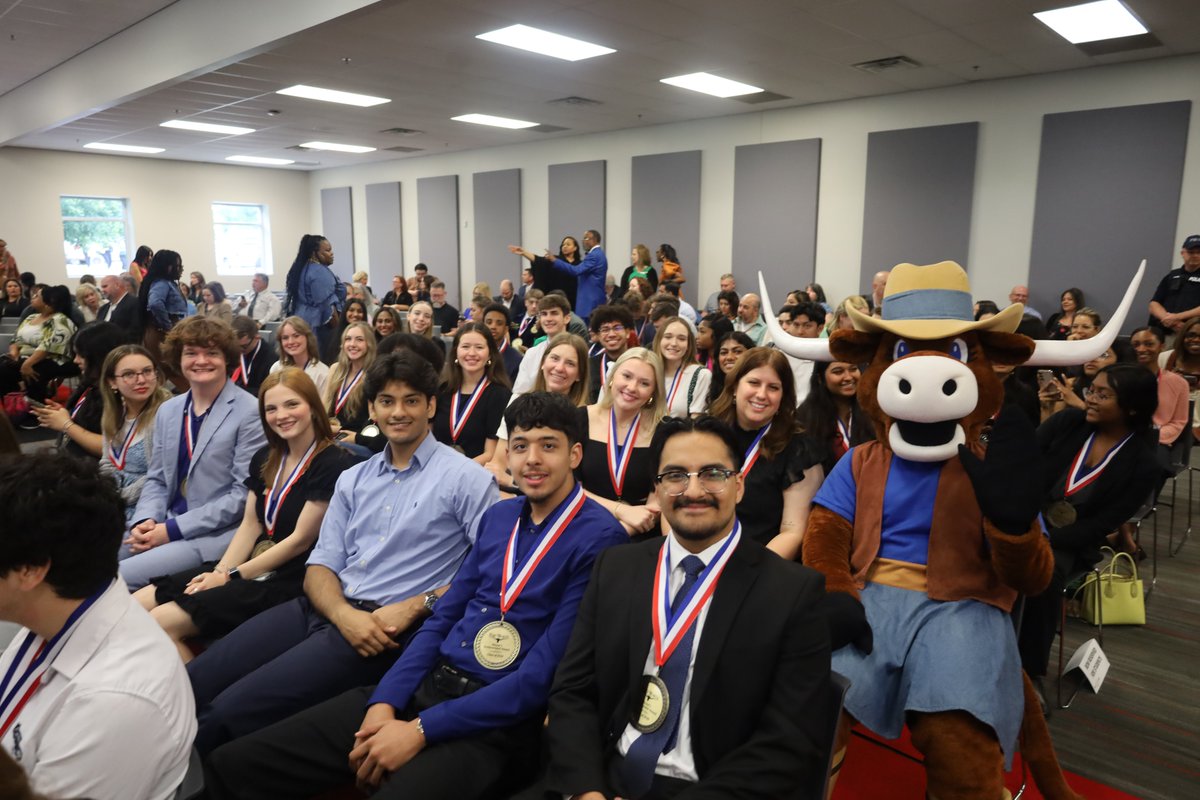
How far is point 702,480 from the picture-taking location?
1676 mm

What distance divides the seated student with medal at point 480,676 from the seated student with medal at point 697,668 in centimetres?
21

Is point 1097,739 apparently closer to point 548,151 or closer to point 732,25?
point 732,25

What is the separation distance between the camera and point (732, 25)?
5984 millimetres

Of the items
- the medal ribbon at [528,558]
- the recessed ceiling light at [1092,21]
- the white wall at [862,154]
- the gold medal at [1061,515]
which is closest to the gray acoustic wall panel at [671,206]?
the white wall at [862,154]

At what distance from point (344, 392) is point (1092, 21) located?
619cm

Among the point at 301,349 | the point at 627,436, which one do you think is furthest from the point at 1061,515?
the point at 301,349

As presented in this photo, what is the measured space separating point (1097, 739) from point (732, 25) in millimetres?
5323

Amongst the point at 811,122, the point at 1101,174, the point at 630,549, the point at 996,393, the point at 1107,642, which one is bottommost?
the point at 1107,642

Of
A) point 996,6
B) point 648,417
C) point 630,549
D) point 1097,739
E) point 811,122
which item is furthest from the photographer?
point 811,122

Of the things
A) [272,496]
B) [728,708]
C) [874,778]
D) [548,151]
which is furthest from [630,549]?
[548,151]

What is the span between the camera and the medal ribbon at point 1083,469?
303 cm

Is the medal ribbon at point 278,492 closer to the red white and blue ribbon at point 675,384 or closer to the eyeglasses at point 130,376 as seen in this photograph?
the eyeglasses at point 130,376

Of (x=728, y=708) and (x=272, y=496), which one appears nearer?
(x=728, y=708)

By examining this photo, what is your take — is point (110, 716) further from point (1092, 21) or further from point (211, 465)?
point (1092, 21)
